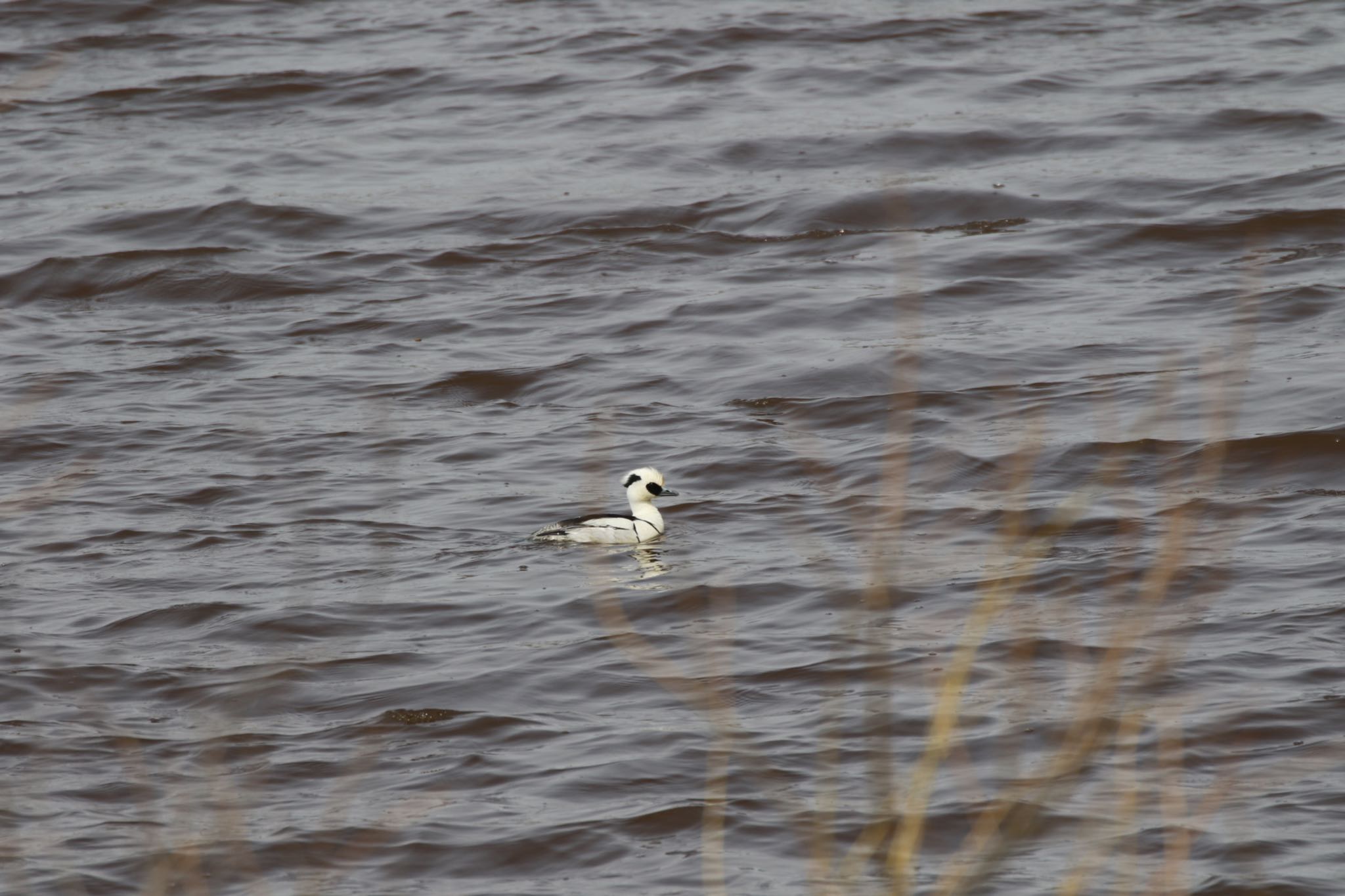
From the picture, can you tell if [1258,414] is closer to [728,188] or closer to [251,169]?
[728,188]

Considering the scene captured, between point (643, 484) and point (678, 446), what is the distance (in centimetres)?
111

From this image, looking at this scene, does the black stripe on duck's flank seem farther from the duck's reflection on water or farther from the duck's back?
the duck's reflection on water

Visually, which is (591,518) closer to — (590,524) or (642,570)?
(590,524)

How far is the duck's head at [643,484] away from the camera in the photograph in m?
9.38

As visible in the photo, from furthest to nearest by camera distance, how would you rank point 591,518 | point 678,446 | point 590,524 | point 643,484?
point 678,446
point 643,484
point 591,518
point 590,524

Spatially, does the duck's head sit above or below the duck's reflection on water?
above

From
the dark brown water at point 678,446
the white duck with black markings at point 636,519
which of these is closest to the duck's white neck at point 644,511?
the white duck with black markings at point 636,519

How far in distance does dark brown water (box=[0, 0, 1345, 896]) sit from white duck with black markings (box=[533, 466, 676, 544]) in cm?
11

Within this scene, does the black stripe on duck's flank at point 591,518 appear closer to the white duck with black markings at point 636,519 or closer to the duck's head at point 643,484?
the white duck with black markings at point 636,519

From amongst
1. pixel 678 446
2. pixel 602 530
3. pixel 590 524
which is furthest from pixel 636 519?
pixel 678 446

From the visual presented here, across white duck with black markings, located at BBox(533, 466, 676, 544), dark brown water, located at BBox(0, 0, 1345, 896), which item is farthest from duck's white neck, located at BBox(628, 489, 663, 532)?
dark brown water, located at BBox(0, 0, 1345, 896)

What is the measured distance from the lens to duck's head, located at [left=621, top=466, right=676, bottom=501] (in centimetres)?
938

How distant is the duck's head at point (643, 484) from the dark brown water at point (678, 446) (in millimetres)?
231

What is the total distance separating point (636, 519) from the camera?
9.46m
